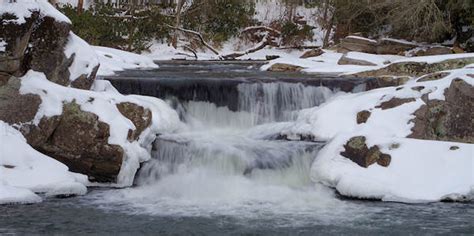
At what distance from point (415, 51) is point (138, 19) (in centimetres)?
1062

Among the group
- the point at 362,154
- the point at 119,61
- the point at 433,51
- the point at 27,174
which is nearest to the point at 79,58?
the point at 27,174

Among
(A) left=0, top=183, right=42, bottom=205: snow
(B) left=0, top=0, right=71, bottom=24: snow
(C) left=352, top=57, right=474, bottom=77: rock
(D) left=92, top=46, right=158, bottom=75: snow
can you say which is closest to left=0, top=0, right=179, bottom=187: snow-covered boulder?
(B) left=0, top=0, right=71, bottom=24: snow

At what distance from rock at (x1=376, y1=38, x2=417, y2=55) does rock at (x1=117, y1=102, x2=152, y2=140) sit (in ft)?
36.2

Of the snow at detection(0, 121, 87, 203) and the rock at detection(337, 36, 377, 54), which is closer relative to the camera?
the snow at detection(0, 121, 87, 203)

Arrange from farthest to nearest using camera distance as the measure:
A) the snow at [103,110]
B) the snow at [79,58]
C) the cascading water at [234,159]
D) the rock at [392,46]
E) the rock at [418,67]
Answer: the rock at [392,46] < the rock at [418,67] < the snow at [79,58] < the snow at [103,110] < the cascading water at [234,159]

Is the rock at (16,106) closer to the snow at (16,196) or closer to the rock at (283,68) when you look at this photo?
the snow at (16,196)

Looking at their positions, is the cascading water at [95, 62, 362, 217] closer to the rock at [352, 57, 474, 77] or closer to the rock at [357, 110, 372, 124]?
the rock at [357, 110, 372, 124]

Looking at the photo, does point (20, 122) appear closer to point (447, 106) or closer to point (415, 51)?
point (447, 106)

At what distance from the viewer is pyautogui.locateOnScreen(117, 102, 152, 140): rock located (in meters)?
8.00

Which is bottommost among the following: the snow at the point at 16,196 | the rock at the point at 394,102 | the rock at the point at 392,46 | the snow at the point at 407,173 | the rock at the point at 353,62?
the snow at the point at 16,196

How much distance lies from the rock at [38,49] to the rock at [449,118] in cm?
506

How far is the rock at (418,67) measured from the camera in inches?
436

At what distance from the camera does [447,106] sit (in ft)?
26.7

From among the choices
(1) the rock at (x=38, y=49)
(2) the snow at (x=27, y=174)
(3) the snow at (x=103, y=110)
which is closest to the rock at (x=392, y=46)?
(1) the rock at (x=38, y=49)
